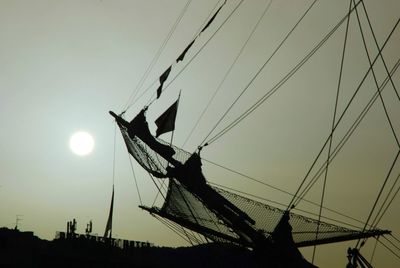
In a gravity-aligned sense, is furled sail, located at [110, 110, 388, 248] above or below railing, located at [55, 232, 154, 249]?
below

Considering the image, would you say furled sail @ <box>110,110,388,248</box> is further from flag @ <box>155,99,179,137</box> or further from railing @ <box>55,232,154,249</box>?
railing @ <box>55,232,154,249</box>

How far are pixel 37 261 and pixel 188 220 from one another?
22278 millimetres

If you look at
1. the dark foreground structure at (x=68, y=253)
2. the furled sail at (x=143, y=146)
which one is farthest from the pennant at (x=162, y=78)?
the dark foreground structure at (x=68, y=253)

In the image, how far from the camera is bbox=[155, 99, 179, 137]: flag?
19886 millimetres

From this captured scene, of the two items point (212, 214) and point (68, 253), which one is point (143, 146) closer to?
point (212, 214)

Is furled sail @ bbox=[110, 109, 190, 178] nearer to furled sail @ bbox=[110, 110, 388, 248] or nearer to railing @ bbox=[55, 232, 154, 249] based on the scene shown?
furled sail @ bbox=[110, 110, 388, 248]

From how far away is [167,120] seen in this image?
19969mm

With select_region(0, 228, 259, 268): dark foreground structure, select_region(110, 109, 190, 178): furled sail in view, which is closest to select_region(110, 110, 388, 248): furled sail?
select_region(110, 109, 190, 178): furled sail

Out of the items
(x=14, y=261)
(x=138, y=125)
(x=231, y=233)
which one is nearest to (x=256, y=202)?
(x=231, y=233)

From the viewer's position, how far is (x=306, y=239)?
18094 mm

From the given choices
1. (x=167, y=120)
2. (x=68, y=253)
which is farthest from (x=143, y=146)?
(x=68, y=253)

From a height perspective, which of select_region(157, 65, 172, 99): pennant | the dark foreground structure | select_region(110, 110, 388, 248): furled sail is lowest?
select_region(110, 110, 388, 248): furled sail

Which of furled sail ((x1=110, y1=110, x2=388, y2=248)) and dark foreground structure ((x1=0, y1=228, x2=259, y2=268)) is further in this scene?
dark foreground structure ((x1=0, y1=228, x2=259, y2=268))

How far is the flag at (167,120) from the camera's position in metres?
19.9
